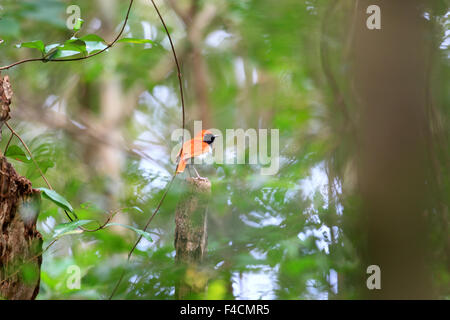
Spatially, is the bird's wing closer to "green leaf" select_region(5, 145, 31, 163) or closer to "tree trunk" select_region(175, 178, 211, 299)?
"tree trunk" select_region(175, 178, 211, 299)

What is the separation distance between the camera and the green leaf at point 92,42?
971mm

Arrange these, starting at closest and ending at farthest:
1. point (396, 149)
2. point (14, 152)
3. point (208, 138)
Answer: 1. point (396, 149)
2. point (14, 152)
3. point (208, 138)

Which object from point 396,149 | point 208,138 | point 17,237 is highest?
point 208,138

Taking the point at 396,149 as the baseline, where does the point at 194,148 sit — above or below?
above

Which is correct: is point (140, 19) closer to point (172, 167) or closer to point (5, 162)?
point (172, 167)

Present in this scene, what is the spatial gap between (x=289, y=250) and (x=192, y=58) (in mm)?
1779

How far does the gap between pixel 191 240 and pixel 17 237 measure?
0.54 metres

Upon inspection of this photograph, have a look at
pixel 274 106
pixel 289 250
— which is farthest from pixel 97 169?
pixel 289 250

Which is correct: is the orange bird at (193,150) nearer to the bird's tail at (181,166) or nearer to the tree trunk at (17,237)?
the bird's tail at (181,166)

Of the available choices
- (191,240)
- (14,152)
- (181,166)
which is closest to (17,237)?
(14,152)

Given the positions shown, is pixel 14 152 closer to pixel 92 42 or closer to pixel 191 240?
pixel 92 42

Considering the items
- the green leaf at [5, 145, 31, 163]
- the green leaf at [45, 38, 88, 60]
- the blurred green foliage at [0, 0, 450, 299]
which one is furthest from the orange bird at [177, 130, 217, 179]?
the green leaf at [45, 38, 88, 60]

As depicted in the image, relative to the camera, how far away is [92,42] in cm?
100

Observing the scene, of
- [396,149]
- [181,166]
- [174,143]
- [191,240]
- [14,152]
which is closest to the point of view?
[396,149]
